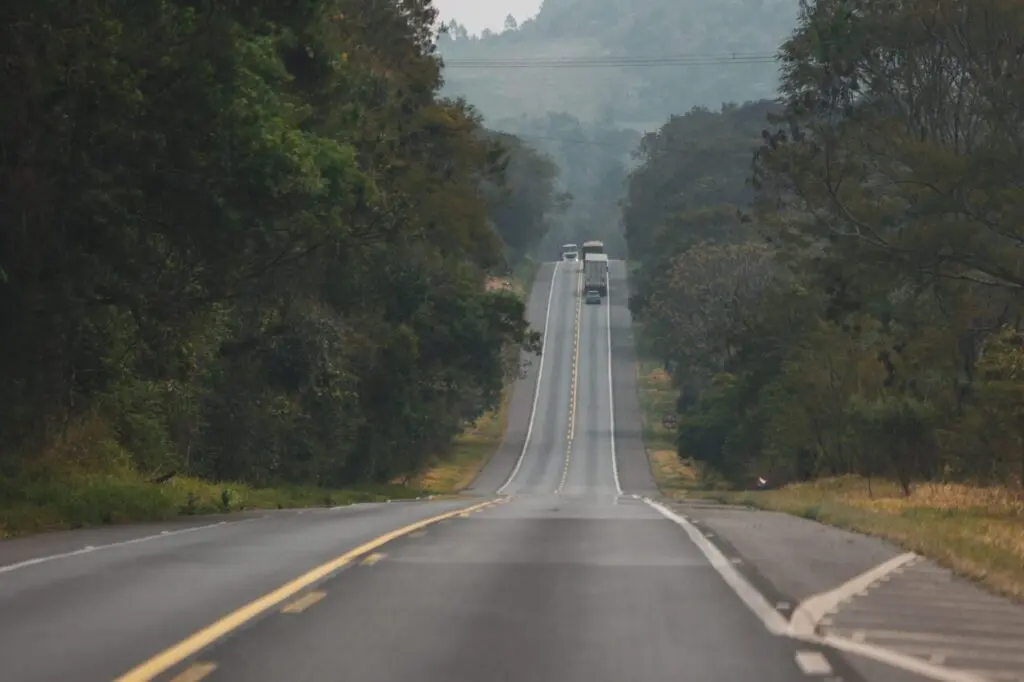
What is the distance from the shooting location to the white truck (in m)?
152

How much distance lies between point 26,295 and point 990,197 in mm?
20626

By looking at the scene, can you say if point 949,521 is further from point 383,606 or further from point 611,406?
Answer: point 611,406

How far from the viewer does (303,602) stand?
12445 millimetres

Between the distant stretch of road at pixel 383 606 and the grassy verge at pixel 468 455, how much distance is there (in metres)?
52.6

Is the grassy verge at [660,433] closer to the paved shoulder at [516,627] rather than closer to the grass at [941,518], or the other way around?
the grass at [941,518]

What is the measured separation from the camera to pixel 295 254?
33812 millimetres

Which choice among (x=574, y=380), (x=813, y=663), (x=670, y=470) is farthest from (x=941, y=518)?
(x=574, y=380)

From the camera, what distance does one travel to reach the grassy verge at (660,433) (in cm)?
8624

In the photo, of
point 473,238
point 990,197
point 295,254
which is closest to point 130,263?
point 295,254

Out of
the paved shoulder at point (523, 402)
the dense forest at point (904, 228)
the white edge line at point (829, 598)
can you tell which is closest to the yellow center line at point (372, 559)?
the white edge line at point (829, 598)

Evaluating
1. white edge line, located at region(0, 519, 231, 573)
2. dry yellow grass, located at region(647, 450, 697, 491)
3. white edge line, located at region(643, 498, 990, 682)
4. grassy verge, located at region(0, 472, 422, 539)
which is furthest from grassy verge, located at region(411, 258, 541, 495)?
white edge line, located at region(643, 498, 990, 682)

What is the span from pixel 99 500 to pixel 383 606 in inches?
528

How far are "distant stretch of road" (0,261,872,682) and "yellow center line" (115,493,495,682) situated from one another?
0.8 inches

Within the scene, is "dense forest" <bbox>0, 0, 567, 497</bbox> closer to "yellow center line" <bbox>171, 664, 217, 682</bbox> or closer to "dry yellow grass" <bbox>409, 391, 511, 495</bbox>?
Result: "yellow center line" <bbox>171, 664, 217, 682</bbox>
